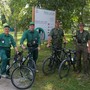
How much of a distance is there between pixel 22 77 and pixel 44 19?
4.89m

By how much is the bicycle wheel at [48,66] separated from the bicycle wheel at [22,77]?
149cm

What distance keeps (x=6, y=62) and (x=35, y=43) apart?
5.25 feet

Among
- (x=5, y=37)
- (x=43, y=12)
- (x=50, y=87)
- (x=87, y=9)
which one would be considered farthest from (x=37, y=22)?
(x=87, y=9)

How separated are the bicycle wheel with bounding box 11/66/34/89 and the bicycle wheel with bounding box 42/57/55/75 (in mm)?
1494

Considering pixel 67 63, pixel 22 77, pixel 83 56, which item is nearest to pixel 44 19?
pixel 67 63

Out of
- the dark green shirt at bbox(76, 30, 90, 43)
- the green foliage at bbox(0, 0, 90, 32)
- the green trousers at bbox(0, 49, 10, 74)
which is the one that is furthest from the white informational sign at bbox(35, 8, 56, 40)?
the green trousers at bbox(0, 49, 10, 74)

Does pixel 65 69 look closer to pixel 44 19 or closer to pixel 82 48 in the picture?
pixel 82 48

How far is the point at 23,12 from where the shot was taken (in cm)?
1784

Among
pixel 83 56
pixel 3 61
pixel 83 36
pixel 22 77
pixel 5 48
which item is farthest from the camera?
pixel 83 56

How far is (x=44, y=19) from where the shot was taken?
12445 millimetres

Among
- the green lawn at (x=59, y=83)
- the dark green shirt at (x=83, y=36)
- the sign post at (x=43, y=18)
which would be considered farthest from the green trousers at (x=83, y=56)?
the sign post at (x=43, y=18)

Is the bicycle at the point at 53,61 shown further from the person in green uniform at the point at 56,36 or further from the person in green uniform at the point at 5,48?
the person in green uniform at the point at 5,48

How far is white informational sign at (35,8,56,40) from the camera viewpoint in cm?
1204

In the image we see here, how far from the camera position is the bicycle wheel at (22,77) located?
7.94 m
